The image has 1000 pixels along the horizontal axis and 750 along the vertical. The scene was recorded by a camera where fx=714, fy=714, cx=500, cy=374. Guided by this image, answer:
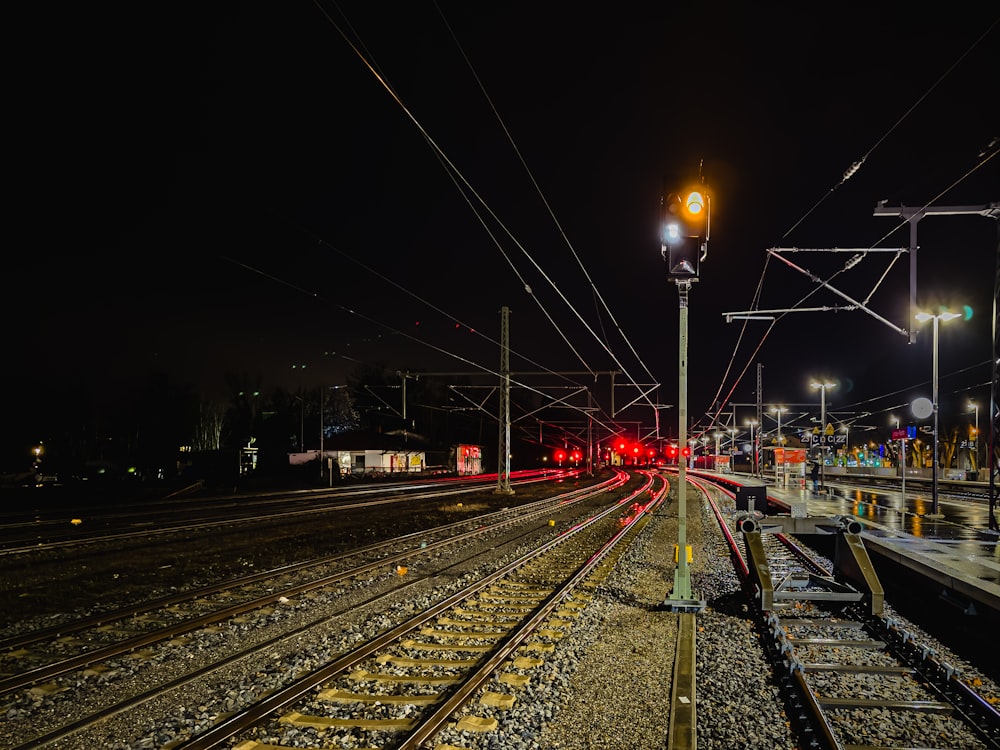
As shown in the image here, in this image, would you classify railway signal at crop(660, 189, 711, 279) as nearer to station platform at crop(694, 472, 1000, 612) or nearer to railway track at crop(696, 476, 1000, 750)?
railway track at crop(696, 476, 1000, 750)

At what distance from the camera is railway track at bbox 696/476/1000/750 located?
6.55 meters

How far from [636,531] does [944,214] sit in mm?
12503

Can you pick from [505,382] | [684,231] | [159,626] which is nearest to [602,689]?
[684,231]

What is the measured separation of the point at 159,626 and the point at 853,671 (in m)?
9.13

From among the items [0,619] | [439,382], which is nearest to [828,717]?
[0,619]

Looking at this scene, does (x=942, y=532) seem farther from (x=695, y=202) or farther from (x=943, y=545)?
(x=695, y=202)

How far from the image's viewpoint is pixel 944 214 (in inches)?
696

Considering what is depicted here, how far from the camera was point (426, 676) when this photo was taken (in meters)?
7.87

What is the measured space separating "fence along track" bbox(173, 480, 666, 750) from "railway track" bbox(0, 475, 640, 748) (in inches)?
58.2

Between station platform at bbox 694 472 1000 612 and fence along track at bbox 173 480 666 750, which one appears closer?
fence along track at bbox 173 480 666 750

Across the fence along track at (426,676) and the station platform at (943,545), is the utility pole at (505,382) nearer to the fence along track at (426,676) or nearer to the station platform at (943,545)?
the station platform at (943,545)

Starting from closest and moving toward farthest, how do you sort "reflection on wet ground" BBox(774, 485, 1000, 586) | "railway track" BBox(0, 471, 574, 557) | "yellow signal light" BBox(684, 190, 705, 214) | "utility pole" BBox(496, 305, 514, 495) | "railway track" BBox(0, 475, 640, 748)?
"railway track" BBox(0, 475, 640, 748) → "yellow signal light" BBox(684, 190, 705, 214) → "reflection on wet ground" BBox(774, 485, 1000, 586) → "railway track" BBox(0, 471, 574, 557) → "utility pole" BBox(496, 305, 514, 495)

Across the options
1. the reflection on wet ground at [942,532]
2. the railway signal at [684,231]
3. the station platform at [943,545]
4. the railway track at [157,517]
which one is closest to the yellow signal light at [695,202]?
the railway signal at [684,231]

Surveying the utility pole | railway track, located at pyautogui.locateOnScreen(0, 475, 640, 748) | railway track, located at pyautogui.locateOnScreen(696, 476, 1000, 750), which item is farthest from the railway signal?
the utility pole
